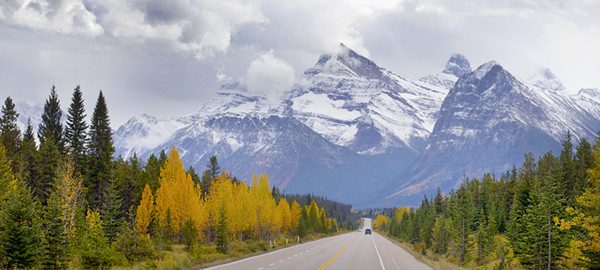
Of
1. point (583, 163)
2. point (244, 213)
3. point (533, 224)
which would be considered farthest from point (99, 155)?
point (583, 163)

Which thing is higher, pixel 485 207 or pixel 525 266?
pixel 485 207

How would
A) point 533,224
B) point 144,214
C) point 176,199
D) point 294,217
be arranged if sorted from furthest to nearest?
1. point 294,217
2. point 176,199
3. point 144,214
4. point 533,224

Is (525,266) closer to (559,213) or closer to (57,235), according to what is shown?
(559,213)

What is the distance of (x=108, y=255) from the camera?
91.4ft

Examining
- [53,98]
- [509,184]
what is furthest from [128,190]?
[509,184]

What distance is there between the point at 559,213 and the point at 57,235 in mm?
35775

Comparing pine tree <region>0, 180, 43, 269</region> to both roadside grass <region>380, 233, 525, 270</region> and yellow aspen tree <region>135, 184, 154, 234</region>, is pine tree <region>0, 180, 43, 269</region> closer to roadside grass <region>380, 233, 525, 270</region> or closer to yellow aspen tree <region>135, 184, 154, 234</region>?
roadside grass <region>380, 233, 525, 270</region>

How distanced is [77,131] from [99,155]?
522 centimetres

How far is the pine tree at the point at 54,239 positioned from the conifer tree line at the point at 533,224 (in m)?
25.3

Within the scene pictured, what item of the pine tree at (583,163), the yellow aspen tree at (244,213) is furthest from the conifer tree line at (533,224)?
the yellow aspen tree at (244,213)

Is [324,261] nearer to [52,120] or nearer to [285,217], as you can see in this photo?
[52,120]

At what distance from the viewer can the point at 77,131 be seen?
72.2 meters

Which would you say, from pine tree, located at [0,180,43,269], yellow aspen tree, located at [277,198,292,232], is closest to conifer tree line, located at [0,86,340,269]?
pine tree, located at [0,180,43,269]

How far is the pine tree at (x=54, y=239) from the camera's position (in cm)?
2790
